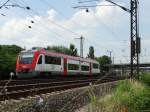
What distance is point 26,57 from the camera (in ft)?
144

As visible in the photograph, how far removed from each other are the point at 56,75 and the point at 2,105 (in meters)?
37.4

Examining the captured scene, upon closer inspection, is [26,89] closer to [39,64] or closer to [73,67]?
[39,64]

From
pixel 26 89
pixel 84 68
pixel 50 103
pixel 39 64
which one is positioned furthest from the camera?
pixel 84 68

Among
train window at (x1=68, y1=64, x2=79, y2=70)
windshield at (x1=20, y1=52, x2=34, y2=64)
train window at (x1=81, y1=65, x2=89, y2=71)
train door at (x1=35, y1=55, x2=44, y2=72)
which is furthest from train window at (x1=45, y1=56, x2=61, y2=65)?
train window at (x1=81, y1=65, x2=89, y2=71)

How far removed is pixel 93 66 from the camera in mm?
66938

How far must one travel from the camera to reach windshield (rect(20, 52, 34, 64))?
42.9m

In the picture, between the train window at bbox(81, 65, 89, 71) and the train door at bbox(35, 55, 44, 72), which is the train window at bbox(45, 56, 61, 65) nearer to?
the train door at bbox(35, 55, 44, 72)

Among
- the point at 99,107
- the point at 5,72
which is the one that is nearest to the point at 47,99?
the point at 99,107

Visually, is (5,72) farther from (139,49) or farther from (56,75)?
(139,49)

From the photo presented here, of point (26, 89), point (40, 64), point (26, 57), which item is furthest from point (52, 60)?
point (26, 89)

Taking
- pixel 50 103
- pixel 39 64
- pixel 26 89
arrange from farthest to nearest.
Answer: pixel 39 64 < pixel 26 89 < pixel 50 103

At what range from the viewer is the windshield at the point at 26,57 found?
4294cm

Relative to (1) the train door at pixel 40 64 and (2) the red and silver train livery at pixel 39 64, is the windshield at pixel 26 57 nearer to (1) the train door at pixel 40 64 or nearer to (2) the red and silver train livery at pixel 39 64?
(2) the red and silver train livery at pixel 39 64

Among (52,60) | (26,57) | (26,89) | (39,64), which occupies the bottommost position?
(26,89)
